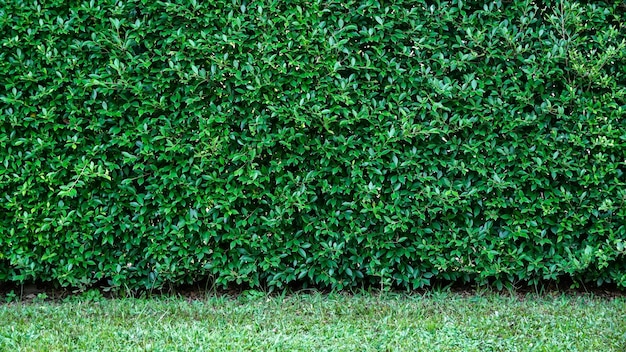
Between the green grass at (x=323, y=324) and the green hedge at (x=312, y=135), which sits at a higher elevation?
the green hedge at (x=312, y=135)

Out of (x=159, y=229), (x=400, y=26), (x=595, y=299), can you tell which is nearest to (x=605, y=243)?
(x=595, y=299)

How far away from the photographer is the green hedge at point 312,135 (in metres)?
4.23

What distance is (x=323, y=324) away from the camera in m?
3.92

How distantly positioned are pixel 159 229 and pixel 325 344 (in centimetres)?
156

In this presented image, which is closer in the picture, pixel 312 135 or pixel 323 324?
pixel 323 324

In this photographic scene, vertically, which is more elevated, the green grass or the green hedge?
the green hedge

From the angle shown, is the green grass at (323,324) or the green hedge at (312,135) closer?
the green grass at (323,324)

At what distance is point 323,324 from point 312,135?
129 cm

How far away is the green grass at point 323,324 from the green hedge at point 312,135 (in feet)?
0.76

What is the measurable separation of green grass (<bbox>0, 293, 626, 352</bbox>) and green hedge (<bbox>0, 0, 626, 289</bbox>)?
0.76 feet

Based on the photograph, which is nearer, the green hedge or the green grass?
the green grass

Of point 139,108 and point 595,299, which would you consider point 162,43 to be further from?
point 595,299

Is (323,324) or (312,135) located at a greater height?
(312,135)

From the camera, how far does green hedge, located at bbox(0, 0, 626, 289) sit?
4227 millimetres
